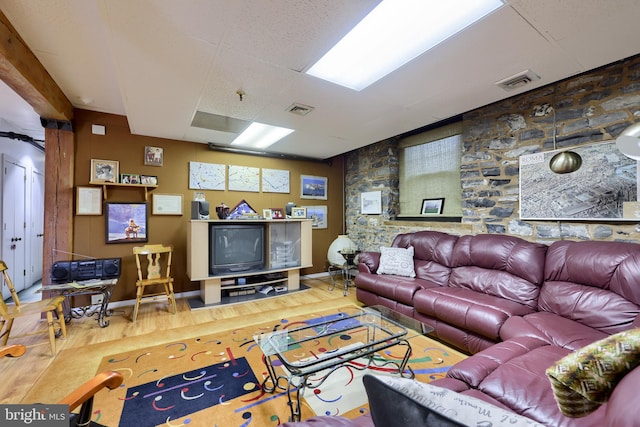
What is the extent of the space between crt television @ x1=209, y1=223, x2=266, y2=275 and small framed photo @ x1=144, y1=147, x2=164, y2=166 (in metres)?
1.20

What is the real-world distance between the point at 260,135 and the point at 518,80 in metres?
3.00

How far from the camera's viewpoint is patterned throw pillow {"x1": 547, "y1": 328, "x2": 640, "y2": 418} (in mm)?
629

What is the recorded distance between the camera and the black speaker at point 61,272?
289 centimetres

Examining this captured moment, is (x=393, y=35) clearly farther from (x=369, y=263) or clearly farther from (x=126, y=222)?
(x=126, y=222)

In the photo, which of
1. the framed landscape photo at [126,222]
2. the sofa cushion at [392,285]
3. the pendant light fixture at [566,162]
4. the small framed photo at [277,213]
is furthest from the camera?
the small framed photo at [277,213]

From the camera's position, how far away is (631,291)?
72.2 inches

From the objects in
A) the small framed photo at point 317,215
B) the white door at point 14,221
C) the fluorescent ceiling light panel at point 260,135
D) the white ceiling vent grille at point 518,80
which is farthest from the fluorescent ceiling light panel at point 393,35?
the white door at point 14,221

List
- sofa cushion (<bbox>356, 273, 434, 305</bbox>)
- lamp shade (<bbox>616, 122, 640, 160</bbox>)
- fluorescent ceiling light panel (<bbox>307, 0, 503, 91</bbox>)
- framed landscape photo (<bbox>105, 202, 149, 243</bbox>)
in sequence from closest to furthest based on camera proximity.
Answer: fluorescent ceiling light panel (<bbox>307, 0, 503, 91</bbox>) → lamp shade (<bbox>616, 122, 640, 160</bbox>) → sofa cushion (<bbox>356, 273, 434, 305</bbox>) → framed landscape photo (<bbox>105, 202, 149, 243</bbox>)

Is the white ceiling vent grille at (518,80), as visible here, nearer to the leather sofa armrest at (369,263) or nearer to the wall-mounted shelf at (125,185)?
the leather sofa armrest at (369,263)

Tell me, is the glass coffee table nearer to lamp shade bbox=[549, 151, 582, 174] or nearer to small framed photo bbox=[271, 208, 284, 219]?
lamp shade bbox=[549, 151, 582, 174]

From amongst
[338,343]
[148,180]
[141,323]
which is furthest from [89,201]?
[338,343]

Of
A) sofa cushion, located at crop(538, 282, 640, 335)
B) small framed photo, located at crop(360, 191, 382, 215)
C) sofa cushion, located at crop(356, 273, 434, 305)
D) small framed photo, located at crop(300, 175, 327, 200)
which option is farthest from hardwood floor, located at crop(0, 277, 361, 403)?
sofa cushion, located at crop(538, 282, 640, 335)

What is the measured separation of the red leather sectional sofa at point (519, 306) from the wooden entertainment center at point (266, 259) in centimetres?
138

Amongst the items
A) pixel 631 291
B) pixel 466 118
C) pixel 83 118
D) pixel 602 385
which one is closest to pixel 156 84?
pixel 83 118
